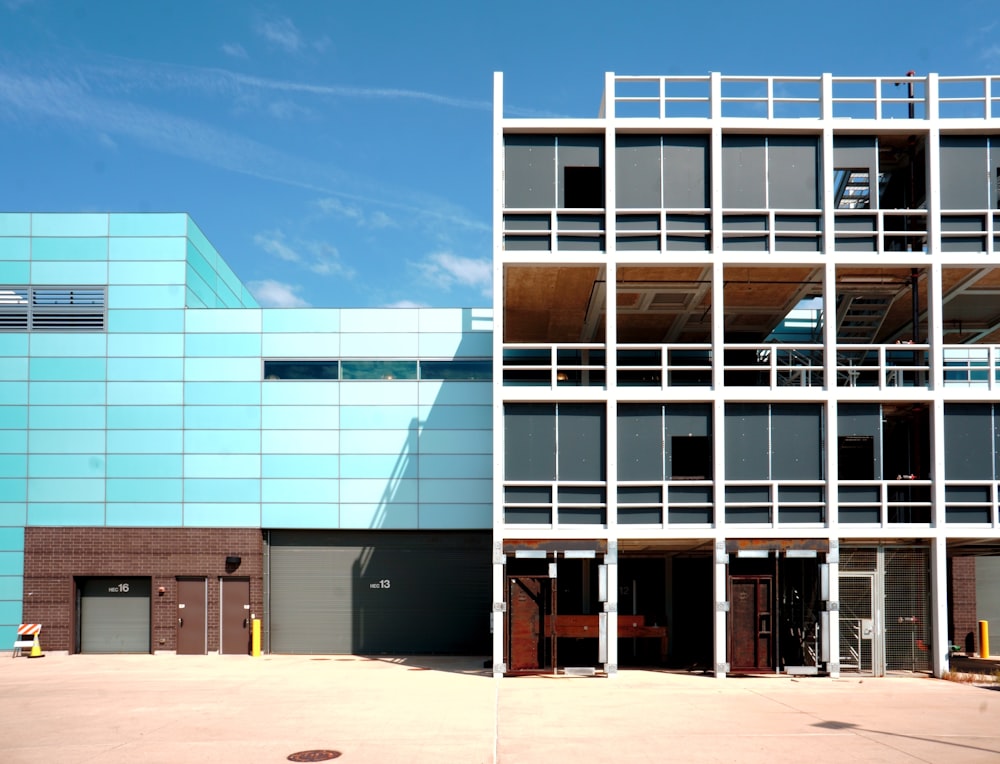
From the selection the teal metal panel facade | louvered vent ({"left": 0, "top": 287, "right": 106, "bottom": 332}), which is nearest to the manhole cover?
the teal metal panel facade

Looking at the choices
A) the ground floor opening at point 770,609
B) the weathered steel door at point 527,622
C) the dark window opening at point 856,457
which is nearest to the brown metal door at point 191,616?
the ground floor opening at point 770,609

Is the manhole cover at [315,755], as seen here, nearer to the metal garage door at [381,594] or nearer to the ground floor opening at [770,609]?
the ground floor opening at [770,609]

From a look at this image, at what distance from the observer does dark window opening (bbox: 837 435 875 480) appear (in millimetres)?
23562

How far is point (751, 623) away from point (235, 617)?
1439cm

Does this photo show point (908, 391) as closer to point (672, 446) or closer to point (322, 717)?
point (672, 446)

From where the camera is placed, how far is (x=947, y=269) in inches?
955

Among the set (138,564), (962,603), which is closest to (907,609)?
(962,603)

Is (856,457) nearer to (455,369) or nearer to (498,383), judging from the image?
(498,383)

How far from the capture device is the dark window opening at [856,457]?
2356 cm

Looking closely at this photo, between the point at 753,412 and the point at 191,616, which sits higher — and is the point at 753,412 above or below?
above

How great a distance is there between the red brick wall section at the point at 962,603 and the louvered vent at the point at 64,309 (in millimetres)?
25895

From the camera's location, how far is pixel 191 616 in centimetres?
2808

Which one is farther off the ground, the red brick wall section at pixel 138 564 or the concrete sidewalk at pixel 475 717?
the red brick wall section at pixel 138 564

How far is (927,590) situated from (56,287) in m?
24.9
